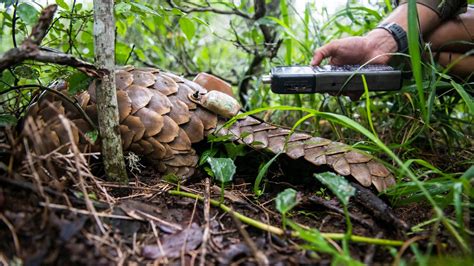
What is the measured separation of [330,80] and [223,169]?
0.61 m

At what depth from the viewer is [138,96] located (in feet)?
3.60

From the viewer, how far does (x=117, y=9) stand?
1017mm

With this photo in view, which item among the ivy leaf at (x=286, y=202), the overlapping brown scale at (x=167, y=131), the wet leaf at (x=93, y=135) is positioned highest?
the wet leaf at (x=93, y=135)

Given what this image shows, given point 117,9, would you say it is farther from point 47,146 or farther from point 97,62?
point 47,146

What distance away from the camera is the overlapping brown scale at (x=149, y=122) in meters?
1.08

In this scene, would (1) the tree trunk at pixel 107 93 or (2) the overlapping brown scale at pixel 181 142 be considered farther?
(2) the overlapping brown scale at pixel 181 142

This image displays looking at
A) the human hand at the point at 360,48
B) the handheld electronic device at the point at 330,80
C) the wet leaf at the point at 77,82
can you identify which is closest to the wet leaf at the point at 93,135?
the wet leaf at the point at 77,82

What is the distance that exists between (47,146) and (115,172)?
0.60ft

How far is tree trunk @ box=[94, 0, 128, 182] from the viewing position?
2.96 ft

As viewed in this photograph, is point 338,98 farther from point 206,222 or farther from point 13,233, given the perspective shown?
point 13,233

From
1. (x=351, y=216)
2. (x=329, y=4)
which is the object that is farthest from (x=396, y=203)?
Result: (x=329, y=4)

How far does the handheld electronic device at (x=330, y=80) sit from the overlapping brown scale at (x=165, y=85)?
35cm

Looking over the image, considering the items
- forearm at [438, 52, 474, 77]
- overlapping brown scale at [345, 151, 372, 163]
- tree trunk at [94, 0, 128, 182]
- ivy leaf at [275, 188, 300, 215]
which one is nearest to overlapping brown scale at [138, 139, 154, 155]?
tree trunk at [94, 0, 128, 182]

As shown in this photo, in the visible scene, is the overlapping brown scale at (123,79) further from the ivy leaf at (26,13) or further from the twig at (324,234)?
the twig at (324,234)
